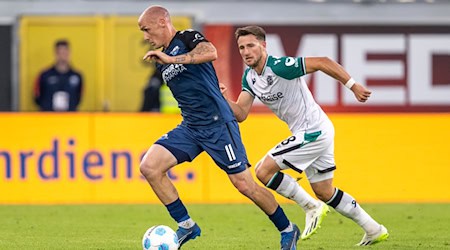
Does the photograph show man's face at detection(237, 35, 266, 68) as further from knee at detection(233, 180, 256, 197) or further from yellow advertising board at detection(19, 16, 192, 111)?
yellow advertising board at detection(19, 16, 192, 111)

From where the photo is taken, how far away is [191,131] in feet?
35.9

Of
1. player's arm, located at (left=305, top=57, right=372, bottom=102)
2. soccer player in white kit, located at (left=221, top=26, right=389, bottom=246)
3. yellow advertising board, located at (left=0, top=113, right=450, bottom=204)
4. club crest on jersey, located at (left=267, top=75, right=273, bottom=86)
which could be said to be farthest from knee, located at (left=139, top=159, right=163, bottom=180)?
yellow advertising board, located at (left=0, top=113, right=450, bottom=204)

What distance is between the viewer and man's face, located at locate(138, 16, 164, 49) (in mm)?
10695

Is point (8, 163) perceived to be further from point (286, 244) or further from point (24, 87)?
point (286, 244)

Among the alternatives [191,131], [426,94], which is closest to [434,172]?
[426,94]

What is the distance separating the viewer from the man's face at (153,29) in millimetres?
10695

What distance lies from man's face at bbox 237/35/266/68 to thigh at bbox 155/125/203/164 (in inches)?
36.0

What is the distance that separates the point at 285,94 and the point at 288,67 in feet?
1.27

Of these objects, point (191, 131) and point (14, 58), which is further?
point (14, 58)

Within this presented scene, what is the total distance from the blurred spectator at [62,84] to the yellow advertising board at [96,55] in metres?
0.58

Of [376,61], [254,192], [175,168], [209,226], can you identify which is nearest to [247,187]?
[254,192]

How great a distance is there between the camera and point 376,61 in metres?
21.1

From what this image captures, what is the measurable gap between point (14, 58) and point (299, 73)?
33.8ft

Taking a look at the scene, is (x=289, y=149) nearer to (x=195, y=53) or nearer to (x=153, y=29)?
(x=195, y=53)
